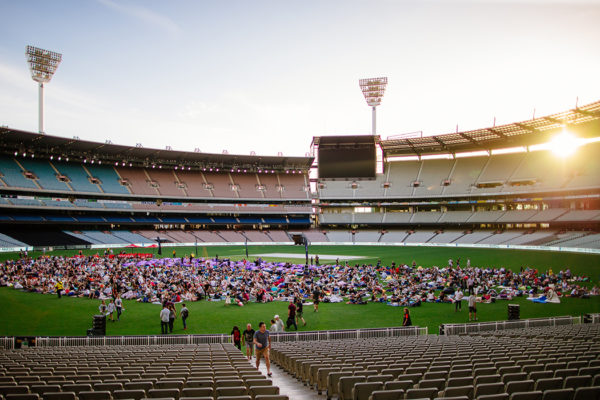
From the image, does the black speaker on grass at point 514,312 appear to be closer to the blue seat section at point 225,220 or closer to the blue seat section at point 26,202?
the blue seat section at point 225,220

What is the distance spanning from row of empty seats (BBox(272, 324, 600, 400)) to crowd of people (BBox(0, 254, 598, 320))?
32.5ft

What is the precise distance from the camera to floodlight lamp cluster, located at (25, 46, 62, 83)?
192 ft

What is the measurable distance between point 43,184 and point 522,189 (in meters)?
71.1

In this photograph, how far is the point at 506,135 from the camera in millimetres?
60625

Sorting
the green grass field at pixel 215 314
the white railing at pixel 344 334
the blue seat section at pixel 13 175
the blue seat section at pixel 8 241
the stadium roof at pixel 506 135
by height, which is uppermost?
the stadium roof at pixel 506 135

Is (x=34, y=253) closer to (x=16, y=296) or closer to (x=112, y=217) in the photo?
(x=112, y=217)

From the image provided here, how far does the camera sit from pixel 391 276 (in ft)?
103

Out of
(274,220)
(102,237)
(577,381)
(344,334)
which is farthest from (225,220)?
(577,381)

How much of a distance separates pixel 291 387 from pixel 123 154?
67667mm

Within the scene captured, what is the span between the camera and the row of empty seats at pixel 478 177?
55969 mm

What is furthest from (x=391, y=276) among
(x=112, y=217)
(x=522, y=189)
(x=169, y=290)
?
(x=112, y=217)

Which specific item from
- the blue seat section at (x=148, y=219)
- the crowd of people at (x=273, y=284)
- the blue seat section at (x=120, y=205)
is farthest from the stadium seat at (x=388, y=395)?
the blue seat section at (x=148, y=219)

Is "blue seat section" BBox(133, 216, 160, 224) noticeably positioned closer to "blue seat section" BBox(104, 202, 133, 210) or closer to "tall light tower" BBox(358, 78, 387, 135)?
"blue seat section" BBox(104, 202, 133, 210)

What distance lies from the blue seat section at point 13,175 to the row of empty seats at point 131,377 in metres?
54.6
